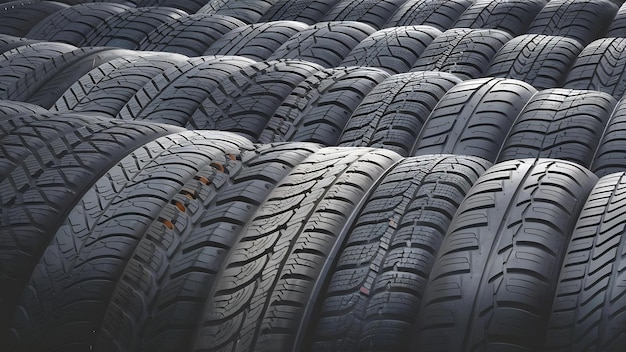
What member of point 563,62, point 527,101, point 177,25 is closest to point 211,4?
point 177,25

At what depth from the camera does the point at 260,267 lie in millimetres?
1657

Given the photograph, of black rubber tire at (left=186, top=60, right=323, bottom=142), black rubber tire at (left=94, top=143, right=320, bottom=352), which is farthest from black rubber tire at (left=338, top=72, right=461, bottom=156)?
black rubber tire at (left=94, top=143, right=320, bottom=352)

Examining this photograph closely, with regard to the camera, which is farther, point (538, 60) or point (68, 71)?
point (538, 60)

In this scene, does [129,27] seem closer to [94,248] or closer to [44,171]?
[44,171]

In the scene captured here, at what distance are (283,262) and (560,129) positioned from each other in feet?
4.56

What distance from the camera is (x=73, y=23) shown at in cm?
457

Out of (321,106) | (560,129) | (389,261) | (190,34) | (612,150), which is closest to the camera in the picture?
(389,261)

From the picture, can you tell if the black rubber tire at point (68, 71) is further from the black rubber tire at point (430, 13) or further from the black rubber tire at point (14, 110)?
the black rubber tire at point (430, 13)

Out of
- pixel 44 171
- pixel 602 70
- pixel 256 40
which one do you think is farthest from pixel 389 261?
pixel 256 40

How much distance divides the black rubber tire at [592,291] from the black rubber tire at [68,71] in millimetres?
2204

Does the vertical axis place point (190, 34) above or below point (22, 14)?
below

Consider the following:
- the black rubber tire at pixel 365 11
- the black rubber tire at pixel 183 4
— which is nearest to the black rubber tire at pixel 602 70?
the black rubber tire at pixel 365 11

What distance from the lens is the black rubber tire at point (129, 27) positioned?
434 centimetres

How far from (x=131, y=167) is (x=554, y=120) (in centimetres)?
147
